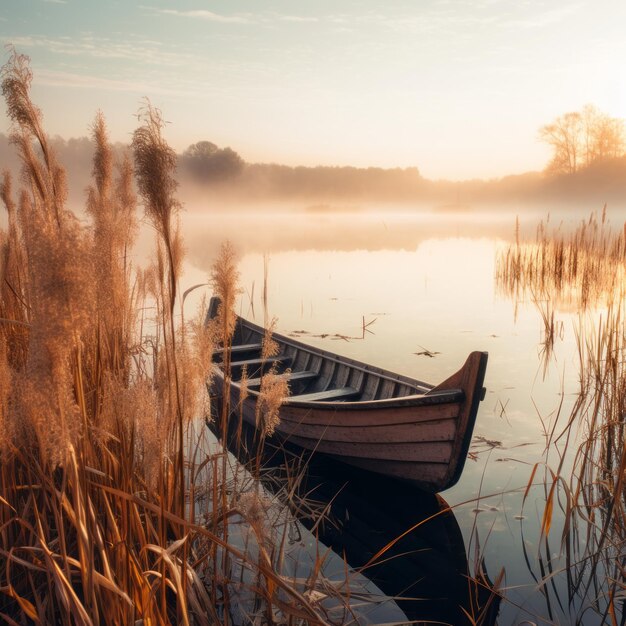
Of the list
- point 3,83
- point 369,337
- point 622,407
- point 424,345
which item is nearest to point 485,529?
point 622,407

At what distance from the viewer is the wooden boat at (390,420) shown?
500 cm

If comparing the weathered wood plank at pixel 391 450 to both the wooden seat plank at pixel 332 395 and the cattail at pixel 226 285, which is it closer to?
the wooden seat plank at pixel 332 395

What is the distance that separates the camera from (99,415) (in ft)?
8.21

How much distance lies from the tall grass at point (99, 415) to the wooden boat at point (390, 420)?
4.93 feet

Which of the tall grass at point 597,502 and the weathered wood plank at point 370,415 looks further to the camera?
the weathered wood plank at point 370,415

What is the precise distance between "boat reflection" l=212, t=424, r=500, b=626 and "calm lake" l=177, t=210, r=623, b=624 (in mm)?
147

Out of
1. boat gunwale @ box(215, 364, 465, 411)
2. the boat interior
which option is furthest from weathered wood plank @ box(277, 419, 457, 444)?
the boat interior

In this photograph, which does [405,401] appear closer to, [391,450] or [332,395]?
[391,450]

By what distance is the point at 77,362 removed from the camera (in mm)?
1588

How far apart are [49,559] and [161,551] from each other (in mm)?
293

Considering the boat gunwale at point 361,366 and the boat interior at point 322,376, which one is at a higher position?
the boat gunwale at point 361,366

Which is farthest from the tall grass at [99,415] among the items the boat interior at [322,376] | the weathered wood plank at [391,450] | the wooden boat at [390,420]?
the boat interior at [322,376]

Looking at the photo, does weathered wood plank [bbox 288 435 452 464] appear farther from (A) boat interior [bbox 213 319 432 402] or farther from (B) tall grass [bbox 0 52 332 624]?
(B) tall grass [bbox 0 52 332 624]

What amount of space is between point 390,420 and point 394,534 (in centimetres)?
97
